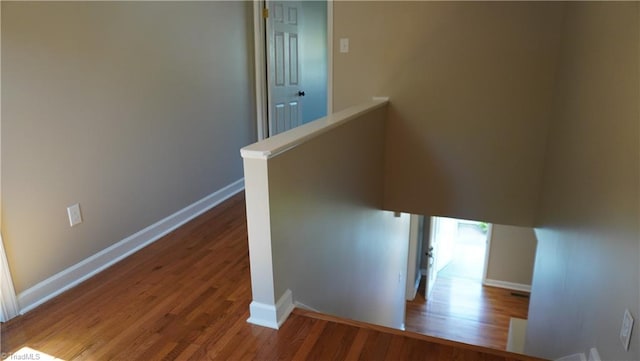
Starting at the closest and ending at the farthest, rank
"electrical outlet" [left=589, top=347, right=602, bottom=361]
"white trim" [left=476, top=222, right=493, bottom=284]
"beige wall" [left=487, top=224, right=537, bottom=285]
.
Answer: "electrical outlet" [left=589, top=347, right=602, bottom=361], "beige wall" [left=487, top=224, right=537, bottom=285], "white trim" [left=476, top=222, right=493, bottom=284]

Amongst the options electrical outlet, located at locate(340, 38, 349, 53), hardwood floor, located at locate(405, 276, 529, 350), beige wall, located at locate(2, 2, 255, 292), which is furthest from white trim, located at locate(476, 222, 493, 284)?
beige wall, located at locate(2, 2, 255, 292)

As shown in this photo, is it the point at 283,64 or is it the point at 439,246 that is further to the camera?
the point at 439,246

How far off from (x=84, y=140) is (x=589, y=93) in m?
2.71

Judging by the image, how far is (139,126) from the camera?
2881mm

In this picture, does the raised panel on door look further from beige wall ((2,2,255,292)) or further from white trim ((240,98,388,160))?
white trim ((240,98,388,160))

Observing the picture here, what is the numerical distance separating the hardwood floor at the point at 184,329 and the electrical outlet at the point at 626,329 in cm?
49

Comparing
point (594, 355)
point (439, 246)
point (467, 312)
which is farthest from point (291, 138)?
point (439, 246)

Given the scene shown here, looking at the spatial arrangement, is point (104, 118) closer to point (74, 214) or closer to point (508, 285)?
point (74, 214)

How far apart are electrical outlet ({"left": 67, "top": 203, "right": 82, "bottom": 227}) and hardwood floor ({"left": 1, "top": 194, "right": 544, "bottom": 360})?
34cm

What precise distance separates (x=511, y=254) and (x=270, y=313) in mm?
5642

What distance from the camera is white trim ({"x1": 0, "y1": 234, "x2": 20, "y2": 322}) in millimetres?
2047

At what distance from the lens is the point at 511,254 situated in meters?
6.71

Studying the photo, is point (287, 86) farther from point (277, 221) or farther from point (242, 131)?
point (277, 221)

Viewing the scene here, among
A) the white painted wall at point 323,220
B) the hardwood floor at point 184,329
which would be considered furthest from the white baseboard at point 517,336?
the hardwood floor at point 184,329
